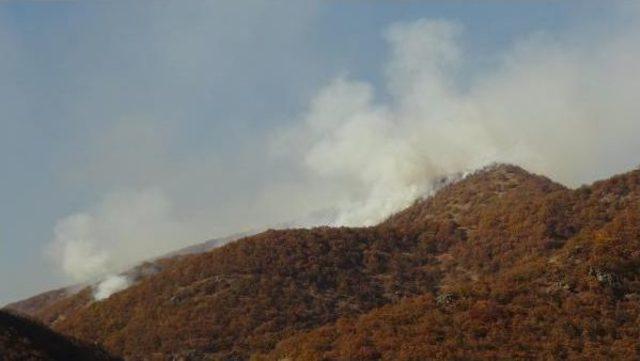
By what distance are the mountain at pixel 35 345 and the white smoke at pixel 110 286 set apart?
7415cm

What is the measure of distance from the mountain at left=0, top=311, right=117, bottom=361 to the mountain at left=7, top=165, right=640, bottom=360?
43.4 feet

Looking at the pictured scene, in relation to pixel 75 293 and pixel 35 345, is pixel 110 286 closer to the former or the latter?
pixel 75 293

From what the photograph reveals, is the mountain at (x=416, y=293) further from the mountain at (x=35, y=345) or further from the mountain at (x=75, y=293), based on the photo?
the mountain at (x=35, y=345)

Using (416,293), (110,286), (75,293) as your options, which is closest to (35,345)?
(416,293)

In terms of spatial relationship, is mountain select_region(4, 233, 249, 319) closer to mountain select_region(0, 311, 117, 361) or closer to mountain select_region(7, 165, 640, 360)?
mountain select_region(7, 165, 640, 360)

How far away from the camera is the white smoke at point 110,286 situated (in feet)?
368

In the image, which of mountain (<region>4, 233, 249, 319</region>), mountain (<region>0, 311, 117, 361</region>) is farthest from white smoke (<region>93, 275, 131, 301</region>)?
mountain (<region>0, 311, 117, 361</region>)

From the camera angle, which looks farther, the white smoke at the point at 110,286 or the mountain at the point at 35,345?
the white smoke at the point at 110,286

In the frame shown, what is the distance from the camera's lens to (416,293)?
76.7 metres

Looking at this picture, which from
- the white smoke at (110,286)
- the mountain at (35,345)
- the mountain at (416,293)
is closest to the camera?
the mountain at (35,345)

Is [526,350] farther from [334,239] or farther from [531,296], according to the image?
[334,239]

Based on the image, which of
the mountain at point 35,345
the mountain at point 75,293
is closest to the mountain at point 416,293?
the mountain at point 75,293

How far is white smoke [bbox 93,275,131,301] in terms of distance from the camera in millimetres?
112250

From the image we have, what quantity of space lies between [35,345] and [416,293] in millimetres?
48761
